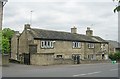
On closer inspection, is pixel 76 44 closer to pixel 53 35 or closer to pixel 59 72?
pixel 53 35

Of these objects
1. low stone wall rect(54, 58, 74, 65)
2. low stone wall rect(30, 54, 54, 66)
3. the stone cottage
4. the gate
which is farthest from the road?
low stone wall rect(54, 58, 74, 65)

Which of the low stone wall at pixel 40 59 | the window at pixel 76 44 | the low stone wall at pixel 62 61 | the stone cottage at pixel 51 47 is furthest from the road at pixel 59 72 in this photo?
the window at pixel 76 44

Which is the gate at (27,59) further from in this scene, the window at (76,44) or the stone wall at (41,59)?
the window at (76,44)

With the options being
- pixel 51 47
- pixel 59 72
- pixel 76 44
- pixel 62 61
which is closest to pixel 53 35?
pixel 51 47

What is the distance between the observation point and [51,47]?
4688 cm

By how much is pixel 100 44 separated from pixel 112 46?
772 inches

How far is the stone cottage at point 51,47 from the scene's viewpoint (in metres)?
39.9

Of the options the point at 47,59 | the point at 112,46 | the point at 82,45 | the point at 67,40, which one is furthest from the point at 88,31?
the point at 47,59

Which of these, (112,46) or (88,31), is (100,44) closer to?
(88,31)

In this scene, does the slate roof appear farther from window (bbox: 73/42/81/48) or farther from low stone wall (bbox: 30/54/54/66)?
low stone wall (bbox: 30/54/54/66)

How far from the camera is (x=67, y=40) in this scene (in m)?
50.3

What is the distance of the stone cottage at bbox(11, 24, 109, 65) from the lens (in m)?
39.9

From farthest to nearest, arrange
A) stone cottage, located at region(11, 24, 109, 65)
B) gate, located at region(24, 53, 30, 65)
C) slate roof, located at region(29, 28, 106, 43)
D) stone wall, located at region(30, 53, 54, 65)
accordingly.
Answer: slate roof, located at region(29, 28, 106, 43) < stone cottage, located at region(11, 24, 109, 65) < gate, located at region(24, 53, 30, 65) < stone wall, located at region(30, 53, 54, 65)

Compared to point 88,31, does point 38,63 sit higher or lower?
lower
